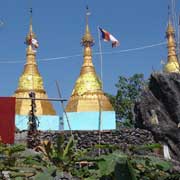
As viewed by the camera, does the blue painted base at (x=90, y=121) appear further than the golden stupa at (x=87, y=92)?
No

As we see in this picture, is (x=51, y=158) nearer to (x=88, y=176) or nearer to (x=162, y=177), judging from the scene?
(x=88, y=176)

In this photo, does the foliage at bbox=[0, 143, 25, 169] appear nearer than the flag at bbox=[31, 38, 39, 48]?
Yes

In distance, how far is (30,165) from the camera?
2.37 meters

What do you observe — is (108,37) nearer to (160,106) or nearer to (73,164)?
(160,106)

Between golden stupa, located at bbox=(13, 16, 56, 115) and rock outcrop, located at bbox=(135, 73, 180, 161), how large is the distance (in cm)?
919

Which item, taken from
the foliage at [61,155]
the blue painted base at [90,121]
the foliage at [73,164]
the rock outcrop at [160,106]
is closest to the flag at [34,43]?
the blue painted base at [90,121]

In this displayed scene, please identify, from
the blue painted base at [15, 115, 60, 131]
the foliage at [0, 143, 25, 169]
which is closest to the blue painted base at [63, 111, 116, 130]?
the blue painted base at [15, 115, 60, 131]

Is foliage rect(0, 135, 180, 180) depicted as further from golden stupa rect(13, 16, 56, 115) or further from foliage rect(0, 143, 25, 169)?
golden stupa rect(13, 16, 56, 115)

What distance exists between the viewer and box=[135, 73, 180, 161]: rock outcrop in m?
13.8

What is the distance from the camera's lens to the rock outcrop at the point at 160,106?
1380 centimetres

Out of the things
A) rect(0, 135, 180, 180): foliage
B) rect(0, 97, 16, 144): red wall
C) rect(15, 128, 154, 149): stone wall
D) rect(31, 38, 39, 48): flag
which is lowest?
rect(0, 135, 180, 180): foliage

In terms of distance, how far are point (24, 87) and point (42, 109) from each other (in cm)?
156

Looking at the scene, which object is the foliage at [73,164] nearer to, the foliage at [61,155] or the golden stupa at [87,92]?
the foliage at [61,155]

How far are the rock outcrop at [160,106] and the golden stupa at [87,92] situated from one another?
7303 millimetres
